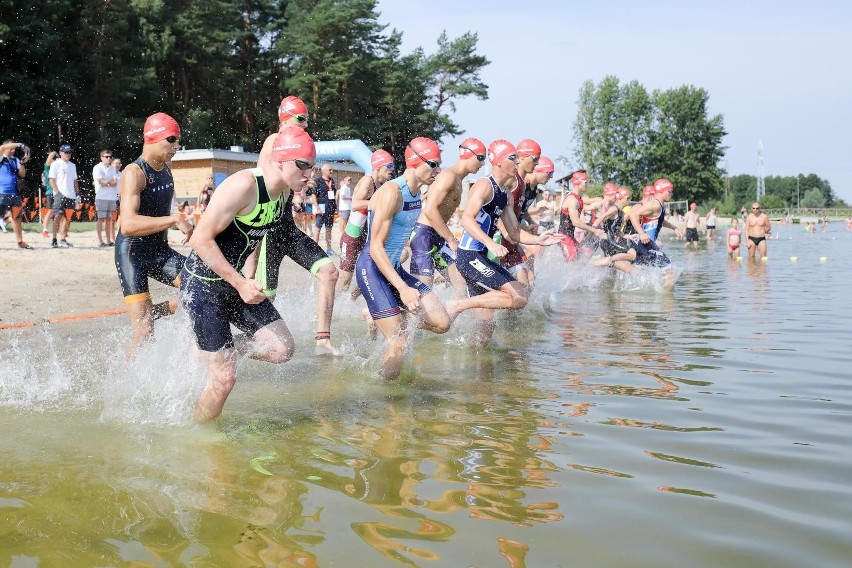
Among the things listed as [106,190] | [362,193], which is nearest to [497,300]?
[362,193]

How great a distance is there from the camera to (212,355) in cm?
446

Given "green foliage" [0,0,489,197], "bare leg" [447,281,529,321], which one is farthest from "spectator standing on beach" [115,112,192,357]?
"green foliage" [0,0,489,197]

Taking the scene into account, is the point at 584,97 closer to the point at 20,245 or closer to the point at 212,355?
the point at 20,245

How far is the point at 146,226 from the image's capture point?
5465 mm

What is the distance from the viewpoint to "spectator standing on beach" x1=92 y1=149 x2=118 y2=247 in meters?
14.5

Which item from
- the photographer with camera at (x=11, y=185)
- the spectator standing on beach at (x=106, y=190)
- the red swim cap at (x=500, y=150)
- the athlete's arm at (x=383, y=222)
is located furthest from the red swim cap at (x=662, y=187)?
the photographer with camera at (x=11, y=185)

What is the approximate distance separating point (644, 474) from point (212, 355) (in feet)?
7.72

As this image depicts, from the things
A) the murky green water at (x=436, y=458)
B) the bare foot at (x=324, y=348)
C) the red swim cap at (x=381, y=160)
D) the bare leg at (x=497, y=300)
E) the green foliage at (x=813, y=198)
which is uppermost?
the green foliage at (x=813, y=198)

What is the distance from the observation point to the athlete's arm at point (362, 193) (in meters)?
8.66

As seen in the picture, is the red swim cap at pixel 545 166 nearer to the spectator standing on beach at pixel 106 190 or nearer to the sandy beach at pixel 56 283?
the sandy beach at pixel 56 283

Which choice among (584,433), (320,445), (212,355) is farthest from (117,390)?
(584,433)

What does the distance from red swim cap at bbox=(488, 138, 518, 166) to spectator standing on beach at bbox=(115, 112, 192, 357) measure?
3001 mm

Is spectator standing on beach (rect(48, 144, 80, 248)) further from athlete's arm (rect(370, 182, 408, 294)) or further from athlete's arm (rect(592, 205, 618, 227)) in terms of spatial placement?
athlete's arm (rect(370, 182, 408, 294))

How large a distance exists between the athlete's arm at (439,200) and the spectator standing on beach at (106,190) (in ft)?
30.1
